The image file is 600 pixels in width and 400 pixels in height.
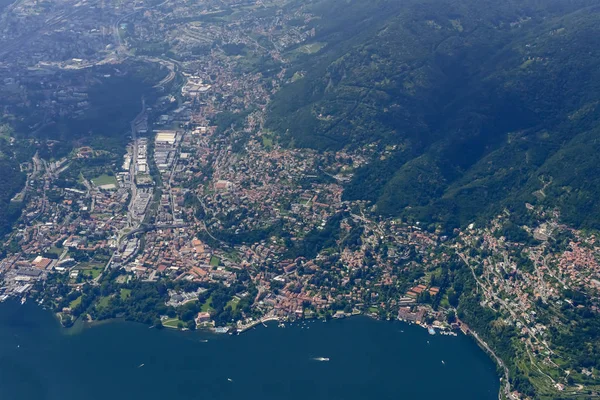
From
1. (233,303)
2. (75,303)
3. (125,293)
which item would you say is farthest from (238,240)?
(75,303)

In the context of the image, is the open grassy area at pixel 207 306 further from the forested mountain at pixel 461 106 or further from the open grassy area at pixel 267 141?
the open grassy area at pixel 267 141

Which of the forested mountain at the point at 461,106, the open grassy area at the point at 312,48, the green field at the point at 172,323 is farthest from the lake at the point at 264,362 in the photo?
the open grassy area at the point at 312,48

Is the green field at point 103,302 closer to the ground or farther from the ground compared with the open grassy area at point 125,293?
closer to the ground

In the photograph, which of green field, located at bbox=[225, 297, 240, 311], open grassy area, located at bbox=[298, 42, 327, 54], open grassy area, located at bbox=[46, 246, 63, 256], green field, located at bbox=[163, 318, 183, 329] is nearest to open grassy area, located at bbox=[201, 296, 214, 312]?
green field, located at bbox=[225, 297, 240, 311]

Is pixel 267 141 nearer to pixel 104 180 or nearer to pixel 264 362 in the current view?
pixel 104 180

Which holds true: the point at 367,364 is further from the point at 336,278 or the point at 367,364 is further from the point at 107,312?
the point at 107,312

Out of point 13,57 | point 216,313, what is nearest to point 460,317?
point 216,313

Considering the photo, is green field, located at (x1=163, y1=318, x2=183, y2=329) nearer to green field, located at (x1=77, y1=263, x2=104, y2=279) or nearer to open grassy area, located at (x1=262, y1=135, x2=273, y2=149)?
green field, located at (x1=77, y1=263, x2=104, y2=279)
